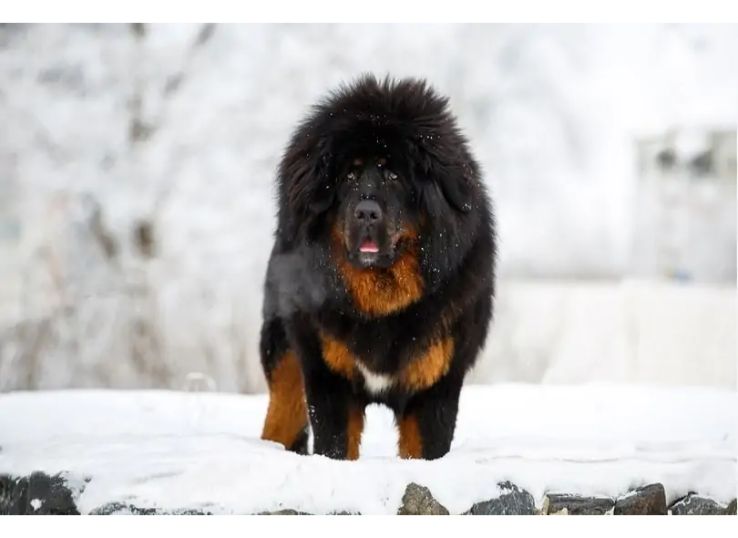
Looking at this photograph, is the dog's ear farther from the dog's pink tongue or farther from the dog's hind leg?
the dog's hind leg

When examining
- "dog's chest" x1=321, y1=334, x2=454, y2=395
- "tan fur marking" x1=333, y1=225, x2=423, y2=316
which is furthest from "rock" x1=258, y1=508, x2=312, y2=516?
"tan fur marking" x1=333, y1=225, x2=423, y2=316

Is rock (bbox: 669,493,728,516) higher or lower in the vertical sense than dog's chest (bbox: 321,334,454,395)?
lower

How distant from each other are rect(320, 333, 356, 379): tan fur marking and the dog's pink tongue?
1.10 ft

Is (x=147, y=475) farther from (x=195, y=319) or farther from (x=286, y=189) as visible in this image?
(x=195, y=319)

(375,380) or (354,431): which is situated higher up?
(375,380)

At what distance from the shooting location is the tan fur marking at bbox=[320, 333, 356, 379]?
119 inches

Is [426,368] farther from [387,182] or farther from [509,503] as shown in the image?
[387,182]

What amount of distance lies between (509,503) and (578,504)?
256mm

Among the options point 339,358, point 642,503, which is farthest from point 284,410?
point 642,503

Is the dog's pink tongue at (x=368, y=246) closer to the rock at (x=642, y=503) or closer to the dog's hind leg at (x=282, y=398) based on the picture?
the dog's hind leg at (x=282, y=398)

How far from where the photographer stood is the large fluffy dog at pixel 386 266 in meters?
3.01

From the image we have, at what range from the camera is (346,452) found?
305cm

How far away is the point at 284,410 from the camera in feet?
11.6

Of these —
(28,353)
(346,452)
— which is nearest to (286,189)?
(346,452)
